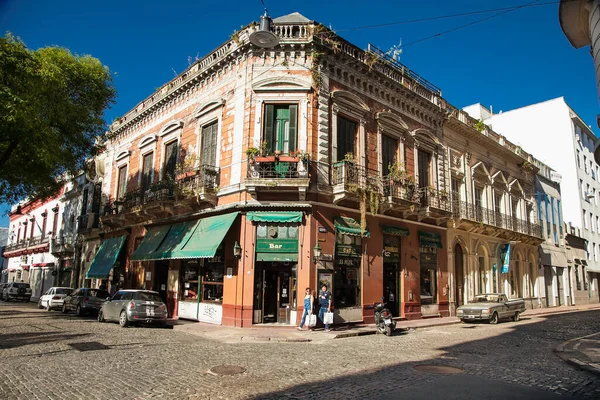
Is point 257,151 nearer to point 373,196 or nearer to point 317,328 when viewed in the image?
point 373,196

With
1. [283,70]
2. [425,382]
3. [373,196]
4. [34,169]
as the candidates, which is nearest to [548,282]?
[373,196]

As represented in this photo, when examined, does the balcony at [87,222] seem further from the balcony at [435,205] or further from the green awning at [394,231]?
the balcony at [435,205]

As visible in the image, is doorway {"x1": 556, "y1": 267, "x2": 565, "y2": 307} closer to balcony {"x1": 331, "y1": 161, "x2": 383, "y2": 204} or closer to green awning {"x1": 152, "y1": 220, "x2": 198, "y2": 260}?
balcony {"x1": 331, "y1": 161, "x2": 383, "y2": 204}

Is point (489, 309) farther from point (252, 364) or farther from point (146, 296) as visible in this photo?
point (146, 296)

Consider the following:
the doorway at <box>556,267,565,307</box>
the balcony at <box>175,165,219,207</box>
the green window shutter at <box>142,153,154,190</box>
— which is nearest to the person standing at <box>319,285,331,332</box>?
the balcony at <box>175,165,219,207</box>

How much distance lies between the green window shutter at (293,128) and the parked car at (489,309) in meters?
11.0

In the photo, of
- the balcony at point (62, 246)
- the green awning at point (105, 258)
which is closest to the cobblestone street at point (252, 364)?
the green awning at point (105, 258)

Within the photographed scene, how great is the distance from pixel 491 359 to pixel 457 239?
14369 mm

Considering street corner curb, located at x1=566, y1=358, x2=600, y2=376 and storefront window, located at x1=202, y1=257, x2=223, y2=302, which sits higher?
storefront window, located at x1=202, y1=257, x2=223, y2=302

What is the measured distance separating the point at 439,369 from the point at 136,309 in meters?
11.7

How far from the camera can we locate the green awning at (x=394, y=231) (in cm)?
1914

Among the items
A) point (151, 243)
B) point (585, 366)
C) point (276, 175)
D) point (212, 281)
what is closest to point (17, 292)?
point (151, 243)

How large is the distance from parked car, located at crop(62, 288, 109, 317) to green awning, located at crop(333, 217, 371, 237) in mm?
12325

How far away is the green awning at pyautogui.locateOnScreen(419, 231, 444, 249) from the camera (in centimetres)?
2108
